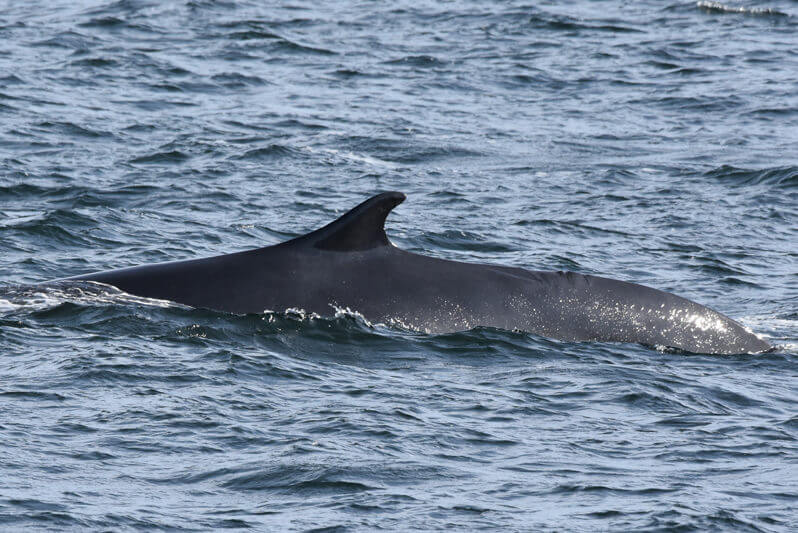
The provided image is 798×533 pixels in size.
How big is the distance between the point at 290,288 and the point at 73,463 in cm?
296

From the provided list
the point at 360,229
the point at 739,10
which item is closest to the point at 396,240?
the point at 360,229

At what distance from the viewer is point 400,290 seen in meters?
12.5

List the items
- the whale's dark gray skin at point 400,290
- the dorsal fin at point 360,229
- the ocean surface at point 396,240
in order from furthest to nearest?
1. the whale's dark gray skin at point 400,290
2. the dorsal fin at point 360,229
3. the ocean surface at point 396,240

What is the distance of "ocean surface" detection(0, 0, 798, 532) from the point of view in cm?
985

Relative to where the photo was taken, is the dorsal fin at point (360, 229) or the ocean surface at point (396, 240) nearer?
the ocean surface at point (396, 240)

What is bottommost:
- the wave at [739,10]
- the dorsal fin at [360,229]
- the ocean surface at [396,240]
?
the ocean surface at [396,240]

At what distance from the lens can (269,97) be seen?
2881 centimetres

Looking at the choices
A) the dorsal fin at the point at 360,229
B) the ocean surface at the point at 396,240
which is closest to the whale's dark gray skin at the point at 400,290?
the dorsal fin at the point at 360,229

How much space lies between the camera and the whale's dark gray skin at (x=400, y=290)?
12297 millimetres

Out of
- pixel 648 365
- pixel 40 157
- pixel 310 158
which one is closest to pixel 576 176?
pixel 310 158

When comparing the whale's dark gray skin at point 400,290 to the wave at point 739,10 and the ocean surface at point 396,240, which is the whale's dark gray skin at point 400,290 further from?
the wave at point 739,10

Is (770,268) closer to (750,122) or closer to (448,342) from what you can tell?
(448,342)

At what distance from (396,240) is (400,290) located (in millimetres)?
6865

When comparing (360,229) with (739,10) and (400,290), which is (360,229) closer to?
(400,290)
